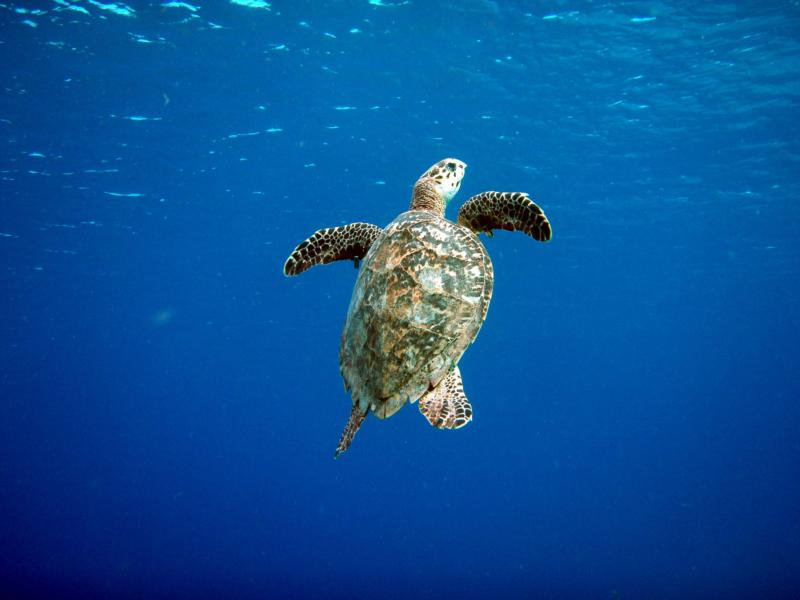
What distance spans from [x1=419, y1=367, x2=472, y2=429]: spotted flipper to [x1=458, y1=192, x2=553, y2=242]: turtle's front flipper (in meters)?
1.66

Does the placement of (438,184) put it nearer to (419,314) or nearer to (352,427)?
(419,314)

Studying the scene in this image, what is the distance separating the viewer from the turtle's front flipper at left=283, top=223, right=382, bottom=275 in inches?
214

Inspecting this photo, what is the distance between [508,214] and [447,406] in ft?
6.79

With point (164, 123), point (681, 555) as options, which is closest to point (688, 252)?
point (681, 555)

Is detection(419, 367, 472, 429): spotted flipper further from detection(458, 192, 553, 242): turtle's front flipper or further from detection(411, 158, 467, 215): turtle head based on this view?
detection(411, 158, 467, 215): turtle head

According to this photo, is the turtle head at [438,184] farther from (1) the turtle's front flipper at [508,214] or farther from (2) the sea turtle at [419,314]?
(2) the sea turtle at [419,314]

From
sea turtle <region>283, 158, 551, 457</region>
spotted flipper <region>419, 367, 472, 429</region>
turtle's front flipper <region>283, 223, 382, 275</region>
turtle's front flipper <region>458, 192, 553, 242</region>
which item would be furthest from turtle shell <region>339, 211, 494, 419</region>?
turtle's front flipper <region>283, 223, 382, 275</region>

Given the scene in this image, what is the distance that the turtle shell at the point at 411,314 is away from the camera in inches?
→ 161

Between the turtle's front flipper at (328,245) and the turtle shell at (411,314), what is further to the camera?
the turtle's front flipper at (328,245)

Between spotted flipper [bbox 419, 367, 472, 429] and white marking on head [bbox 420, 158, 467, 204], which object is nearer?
spotted flipper [bbox 419, 367, 472, 429]

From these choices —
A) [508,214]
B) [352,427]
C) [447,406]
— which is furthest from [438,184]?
[352,427]

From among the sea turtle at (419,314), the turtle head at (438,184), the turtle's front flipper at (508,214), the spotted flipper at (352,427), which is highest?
the turtle head at (438,184)

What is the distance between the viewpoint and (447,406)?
15.4 feet

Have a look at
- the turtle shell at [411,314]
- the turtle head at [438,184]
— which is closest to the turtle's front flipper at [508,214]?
the turtle shell at [411,314]
